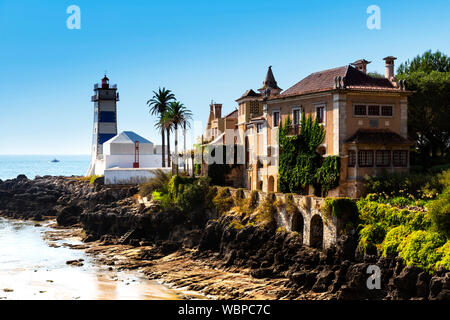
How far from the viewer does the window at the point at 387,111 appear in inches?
1714

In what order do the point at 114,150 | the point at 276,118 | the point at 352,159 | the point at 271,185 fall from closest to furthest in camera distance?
the point at 352,159, the point at 276,118, the point at 271,185, the point at 114,150

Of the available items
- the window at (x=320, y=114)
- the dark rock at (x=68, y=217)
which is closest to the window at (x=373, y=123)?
the window at (x=320, y=114)

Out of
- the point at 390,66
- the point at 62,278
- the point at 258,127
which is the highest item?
the point at 390,66

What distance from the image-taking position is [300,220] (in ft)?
133

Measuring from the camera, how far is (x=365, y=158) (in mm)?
41781

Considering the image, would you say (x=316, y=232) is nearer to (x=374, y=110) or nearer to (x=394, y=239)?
(x=394, y=239)

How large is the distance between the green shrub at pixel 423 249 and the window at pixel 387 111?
1567cm

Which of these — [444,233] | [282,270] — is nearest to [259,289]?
[282,270]

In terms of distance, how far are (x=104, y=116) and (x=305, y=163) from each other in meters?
54.8

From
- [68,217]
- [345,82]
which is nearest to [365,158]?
[345,82]

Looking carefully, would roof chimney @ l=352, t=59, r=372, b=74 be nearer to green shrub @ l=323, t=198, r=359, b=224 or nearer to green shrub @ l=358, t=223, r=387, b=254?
green shrub @ l=323, t=198, r=359, b=224

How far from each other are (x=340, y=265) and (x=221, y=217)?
15060mm

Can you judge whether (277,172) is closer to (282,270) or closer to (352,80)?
(352,80)
